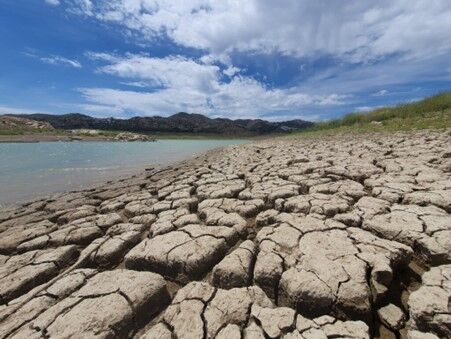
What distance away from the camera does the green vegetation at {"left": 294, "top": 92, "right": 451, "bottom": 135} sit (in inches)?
391

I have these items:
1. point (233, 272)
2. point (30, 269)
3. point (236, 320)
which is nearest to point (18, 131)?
point (30, 269)

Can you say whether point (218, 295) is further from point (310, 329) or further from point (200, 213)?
point (200, 213)

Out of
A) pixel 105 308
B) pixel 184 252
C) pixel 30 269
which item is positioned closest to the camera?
pixel 105 308

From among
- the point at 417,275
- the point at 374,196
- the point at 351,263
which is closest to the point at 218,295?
the point at 351,263

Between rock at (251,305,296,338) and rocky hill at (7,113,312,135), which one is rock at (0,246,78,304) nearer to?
rock at (251,305,296,338)

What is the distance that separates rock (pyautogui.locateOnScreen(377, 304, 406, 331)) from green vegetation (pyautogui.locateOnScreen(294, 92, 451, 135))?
9038 mm

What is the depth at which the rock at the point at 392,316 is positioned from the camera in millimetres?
1570

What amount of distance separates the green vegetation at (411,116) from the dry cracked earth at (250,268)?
7.51 metres

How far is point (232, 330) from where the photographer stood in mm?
1512

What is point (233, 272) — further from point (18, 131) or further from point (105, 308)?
point (18, 131)

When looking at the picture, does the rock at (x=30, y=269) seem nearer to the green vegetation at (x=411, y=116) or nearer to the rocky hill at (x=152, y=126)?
the green vegetation at (x=411, y=116)

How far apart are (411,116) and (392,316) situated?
13.6m

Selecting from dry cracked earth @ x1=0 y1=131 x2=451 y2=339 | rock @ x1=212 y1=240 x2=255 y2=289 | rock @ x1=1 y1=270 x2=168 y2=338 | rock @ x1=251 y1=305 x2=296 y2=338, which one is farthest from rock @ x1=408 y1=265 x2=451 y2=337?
rock @ x1=1 y1=270 x2=168 y2=338

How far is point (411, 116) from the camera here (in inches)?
488
